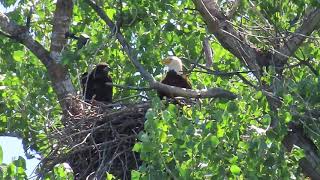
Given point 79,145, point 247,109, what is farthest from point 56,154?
point 247,109

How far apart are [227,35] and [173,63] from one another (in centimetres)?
154

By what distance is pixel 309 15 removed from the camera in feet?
33.4

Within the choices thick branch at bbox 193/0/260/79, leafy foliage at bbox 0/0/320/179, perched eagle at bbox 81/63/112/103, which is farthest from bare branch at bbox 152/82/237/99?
perched eagle at bbox 81/63/112/103

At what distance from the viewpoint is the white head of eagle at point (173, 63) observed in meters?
11.6

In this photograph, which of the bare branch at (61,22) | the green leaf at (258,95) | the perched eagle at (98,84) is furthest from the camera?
the perched eagle at (98,84)

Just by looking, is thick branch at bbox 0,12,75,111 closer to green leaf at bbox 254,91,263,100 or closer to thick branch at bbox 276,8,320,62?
thick branch at bbox 276,8,320,62

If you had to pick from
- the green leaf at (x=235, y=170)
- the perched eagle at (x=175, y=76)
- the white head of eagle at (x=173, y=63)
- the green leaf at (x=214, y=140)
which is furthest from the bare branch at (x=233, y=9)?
the green leaf at (x=235, y=170)

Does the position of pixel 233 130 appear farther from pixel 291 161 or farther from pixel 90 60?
pixel 90 60

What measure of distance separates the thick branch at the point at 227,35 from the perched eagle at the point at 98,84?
82.2 inches

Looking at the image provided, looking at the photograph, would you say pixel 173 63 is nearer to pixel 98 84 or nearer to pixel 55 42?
pixel 98 84

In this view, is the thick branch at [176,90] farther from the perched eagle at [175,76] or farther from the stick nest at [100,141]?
the perched eagle at [175,76]

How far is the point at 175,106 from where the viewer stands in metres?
8.52

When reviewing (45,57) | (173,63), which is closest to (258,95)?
(173,63)

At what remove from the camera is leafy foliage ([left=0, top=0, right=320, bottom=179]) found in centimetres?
805
